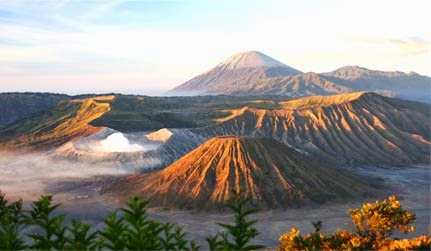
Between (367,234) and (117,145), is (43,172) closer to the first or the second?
(117,145)

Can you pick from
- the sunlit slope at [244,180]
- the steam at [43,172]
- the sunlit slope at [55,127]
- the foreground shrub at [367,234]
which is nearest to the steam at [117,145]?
the steam at [43,172]

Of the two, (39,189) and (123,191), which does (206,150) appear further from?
(39,189)

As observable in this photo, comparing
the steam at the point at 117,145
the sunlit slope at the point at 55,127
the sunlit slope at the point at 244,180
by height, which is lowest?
the sunlit slope at the point at 244,180

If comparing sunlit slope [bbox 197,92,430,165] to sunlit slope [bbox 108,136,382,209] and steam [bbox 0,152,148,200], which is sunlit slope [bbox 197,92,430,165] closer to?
sunlit slope [bbox 108,136,382,209]

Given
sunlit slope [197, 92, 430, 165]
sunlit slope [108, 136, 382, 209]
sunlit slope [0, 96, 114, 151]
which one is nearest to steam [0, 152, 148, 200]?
sunlit slope [108, 136, 382, 209]

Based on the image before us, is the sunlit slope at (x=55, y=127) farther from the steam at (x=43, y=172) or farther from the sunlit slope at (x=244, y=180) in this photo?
the sunlit slope at (x=244, y=180)

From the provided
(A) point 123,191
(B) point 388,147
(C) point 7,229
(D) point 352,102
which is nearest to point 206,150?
(A) point 123,191

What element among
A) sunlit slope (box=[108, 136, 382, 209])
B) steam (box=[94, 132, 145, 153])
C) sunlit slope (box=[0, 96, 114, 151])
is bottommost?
sunlit slope (box=[108, 136, 382, 209])
